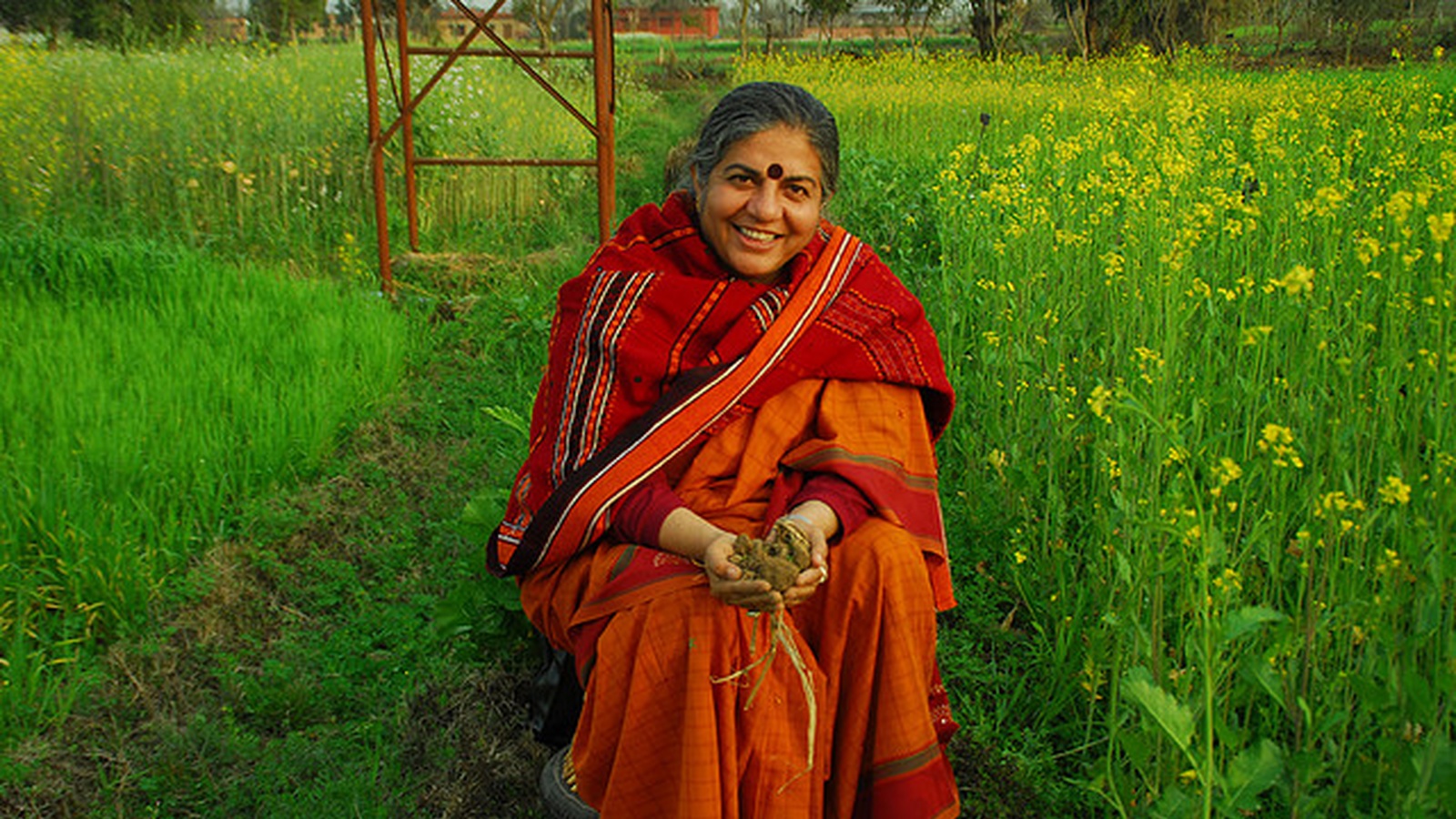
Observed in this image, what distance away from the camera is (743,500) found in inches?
77.2

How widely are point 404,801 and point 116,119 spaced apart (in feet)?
16.7

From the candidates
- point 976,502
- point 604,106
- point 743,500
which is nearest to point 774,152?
point 743,500

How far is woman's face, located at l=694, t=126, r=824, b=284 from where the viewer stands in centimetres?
198

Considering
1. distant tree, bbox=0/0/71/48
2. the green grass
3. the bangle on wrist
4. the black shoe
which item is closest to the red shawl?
the bangle on wrist

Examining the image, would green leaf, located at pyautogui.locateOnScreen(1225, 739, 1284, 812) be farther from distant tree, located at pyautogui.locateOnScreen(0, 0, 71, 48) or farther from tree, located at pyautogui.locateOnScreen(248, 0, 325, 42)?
tree, located at pyautogui.locateOnScreen(248, 0, 325, 42)

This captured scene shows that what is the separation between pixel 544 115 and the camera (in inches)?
381

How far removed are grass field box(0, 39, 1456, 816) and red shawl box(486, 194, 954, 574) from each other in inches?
18.4

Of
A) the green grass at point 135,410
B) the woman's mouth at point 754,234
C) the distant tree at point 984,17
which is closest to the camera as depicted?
the woman's mouth at point 754,234

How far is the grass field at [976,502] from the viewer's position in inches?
64.1

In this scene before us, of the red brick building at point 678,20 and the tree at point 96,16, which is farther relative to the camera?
the red brick building at point 678,20

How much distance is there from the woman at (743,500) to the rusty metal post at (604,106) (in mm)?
3545

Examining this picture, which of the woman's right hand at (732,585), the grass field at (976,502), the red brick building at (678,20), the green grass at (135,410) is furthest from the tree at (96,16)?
the red brick building at (678,20)

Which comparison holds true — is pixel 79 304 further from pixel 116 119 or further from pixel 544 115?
pixel 544 115

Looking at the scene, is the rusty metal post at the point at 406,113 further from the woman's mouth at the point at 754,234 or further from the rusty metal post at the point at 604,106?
the woman's mouth at the point at 754,234
